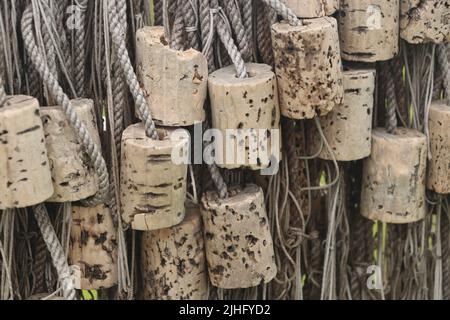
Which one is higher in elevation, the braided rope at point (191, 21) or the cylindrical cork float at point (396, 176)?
the braided rope at point (191, 21)

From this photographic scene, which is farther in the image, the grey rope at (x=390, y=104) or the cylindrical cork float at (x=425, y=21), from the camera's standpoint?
the grey rope at (x=390, y=104)

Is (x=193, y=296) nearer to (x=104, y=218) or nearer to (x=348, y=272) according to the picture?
(x=104, y=218)

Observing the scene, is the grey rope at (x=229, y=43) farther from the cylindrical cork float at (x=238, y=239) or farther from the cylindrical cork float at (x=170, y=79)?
the cylindrical cork float at (x=238, y=239)

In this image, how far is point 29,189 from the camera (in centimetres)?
140

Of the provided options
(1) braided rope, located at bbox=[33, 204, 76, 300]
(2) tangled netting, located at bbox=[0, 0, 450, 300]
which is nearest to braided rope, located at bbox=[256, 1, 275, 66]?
(2) tangled netting, located at bbox=[0, 0, 450, 300]

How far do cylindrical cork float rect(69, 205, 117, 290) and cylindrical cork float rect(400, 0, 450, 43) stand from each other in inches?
31.0

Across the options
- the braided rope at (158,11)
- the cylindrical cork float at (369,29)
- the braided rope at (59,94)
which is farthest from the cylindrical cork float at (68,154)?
the cylindrical cork float at (369,29)

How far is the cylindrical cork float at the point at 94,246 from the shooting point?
158cm

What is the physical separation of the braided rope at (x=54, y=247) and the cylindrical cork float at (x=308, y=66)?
1.87 feet

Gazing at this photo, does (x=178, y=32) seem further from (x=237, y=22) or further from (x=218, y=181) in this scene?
(x=218, y=181)

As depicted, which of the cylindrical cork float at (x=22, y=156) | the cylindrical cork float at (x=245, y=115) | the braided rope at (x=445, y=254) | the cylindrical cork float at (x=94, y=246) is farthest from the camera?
the braided rope at (x=445, y=254)

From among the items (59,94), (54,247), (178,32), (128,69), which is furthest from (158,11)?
(54,247)

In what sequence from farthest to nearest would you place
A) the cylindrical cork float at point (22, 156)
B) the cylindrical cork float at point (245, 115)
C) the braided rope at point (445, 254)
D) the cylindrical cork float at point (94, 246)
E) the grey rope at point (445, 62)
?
1. the braided rope at point (445, 254)
2. the grey rope at point (445, 62)
3. the cylindrical cork float at point (94, 246)
4. the cylindrical cork float at point (245, 115)
5. the cylindrical cork float at point (22, 156)

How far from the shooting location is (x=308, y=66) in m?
1.50
